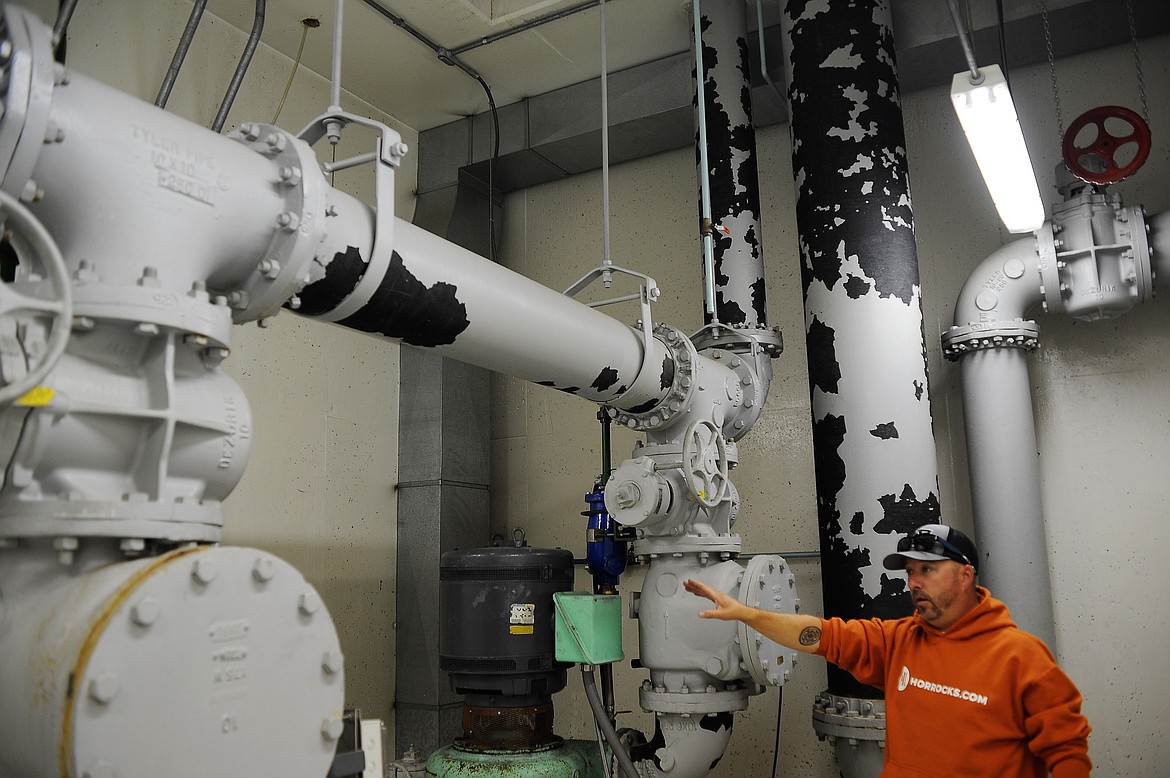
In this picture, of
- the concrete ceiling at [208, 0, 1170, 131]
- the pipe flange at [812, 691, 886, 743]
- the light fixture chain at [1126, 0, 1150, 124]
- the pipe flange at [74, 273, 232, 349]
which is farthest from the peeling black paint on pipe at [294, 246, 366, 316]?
the light fixture chain at [1126, 0, 1150, 124]

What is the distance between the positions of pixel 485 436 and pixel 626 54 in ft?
5.86

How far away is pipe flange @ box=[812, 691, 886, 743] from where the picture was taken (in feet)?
8.46

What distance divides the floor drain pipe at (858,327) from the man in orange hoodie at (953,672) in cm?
46

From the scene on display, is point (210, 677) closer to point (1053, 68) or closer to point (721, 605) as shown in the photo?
point (721, 605)

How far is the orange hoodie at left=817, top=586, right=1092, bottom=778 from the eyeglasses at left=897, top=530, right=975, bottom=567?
11cm

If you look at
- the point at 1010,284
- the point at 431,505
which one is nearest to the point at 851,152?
the point at 1010,284

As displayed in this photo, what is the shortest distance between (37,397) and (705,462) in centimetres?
183

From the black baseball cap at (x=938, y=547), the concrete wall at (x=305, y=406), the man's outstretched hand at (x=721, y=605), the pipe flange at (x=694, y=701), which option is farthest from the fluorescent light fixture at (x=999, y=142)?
the concrete wall at (x=305, y=406)

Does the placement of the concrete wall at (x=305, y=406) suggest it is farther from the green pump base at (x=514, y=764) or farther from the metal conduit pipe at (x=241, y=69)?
the green pump base at (x=514, y=764)

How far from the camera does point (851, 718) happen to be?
262 cm

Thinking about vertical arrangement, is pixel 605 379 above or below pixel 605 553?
above

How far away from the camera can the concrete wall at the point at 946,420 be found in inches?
123

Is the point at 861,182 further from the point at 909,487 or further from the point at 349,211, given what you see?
the point at 349,211

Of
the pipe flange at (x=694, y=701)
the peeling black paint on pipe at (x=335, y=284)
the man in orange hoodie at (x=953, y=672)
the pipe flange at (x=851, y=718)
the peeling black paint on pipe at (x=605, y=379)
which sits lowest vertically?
the pipe flange at (x=851, y=718)
